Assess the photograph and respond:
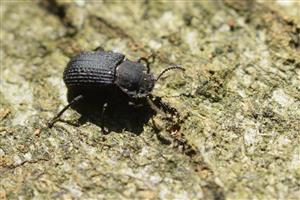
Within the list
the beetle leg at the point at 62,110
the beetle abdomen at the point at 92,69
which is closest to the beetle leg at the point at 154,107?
the beetle abdomen at the point at 92,69

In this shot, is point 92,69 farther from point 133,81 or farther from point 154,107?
point 154,107

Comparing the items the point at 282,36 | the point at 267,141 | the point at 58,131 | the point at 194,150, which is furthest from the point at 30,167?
the point at 282,36

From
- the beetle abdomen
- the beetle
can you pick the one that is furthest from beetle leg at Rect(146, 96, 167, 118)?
the beetle abdomen

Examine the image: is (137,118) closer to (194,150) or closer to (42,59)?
(194,150)

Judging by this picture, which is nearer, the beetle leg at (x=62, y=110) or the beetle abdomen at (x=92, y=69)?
the beetle abdomen at (x=92, y=69)

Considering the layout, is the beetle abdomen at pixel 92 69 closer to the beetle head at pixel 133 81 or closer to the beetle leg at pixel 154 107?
the beetle head at pixel 133 81

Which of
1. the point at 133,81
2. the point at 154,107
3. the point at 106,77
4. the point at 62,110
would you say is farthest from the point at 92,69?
the point at 154,107

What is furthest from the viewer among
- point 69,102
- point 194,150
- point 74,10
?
point 74,10

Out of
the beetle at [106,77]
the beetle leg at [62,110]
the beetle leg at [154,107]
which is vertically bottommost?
the beetle leg at [62,110]
